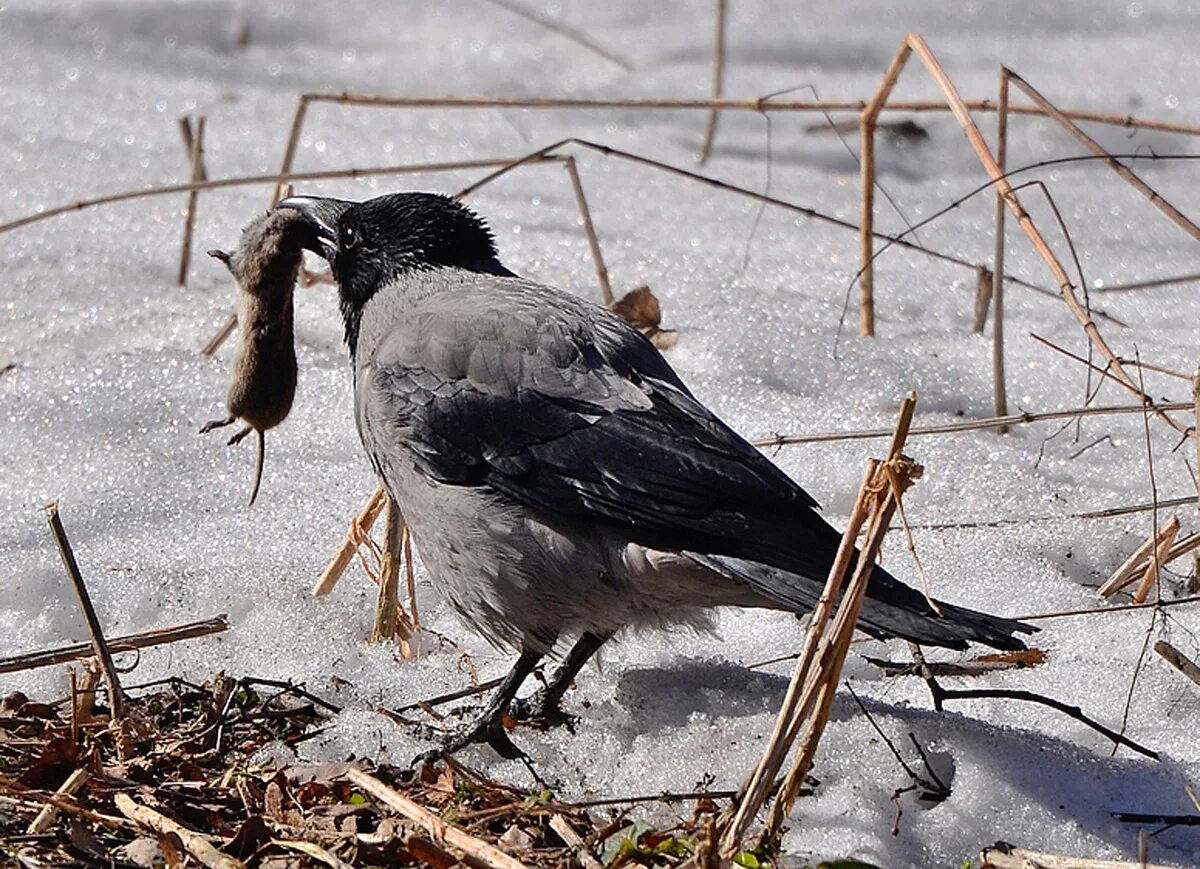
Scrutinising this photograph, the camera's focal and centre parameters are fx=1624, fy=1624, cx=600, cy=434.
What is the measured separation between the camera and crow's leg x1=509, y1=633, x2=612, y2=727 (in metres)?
3.55

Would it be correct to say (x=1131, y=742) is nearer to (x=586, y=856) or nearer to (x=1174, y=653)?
(x=1174, y=653)

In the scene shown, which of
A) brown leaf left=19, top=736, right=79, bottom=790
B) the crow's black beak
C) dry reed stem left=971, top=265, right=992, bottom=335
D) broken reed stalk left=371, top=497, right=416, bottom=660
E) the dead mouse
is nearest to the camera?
brown leaf left=19, top=736, right=79, bottom=790

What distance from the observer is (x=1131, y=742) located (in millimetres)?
3223

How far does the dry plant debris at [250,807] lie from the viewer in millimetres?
2887

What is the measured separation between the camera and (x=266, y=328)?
4.09 m

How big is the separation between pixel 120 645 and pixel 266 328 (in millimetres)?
902

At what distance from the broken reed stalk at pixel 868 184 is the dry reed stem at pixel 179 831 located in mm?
2782

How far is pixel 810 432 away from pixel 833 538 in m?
1.54

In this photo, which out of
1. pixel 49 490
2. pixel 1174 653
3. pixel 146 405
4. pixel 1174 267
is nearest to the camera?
pixel 1174 653

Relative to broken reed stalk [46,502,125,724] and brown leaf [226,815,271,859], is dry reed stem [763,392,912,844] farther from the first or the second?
broken reed stalk [46,502,125,724]

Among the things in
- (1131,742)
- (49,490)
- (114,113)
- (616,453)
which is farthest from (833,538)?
(114,113)

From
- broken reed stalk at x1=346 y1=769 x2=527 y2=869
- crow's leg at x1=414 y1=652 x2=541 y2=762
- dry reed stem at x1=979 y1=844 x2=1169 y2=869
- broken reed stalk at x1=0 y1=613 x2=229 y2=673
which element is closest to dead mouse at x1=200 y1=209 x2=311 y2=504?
broken reed stalk at x1=0 y1=613 x2=229 y2=673

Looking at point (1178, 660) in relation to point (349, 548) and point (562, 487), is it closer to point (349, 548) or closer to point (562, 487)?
point (562, 487)

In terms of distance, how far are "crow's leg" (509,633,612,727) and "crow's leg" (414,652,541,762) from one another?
54 mm
